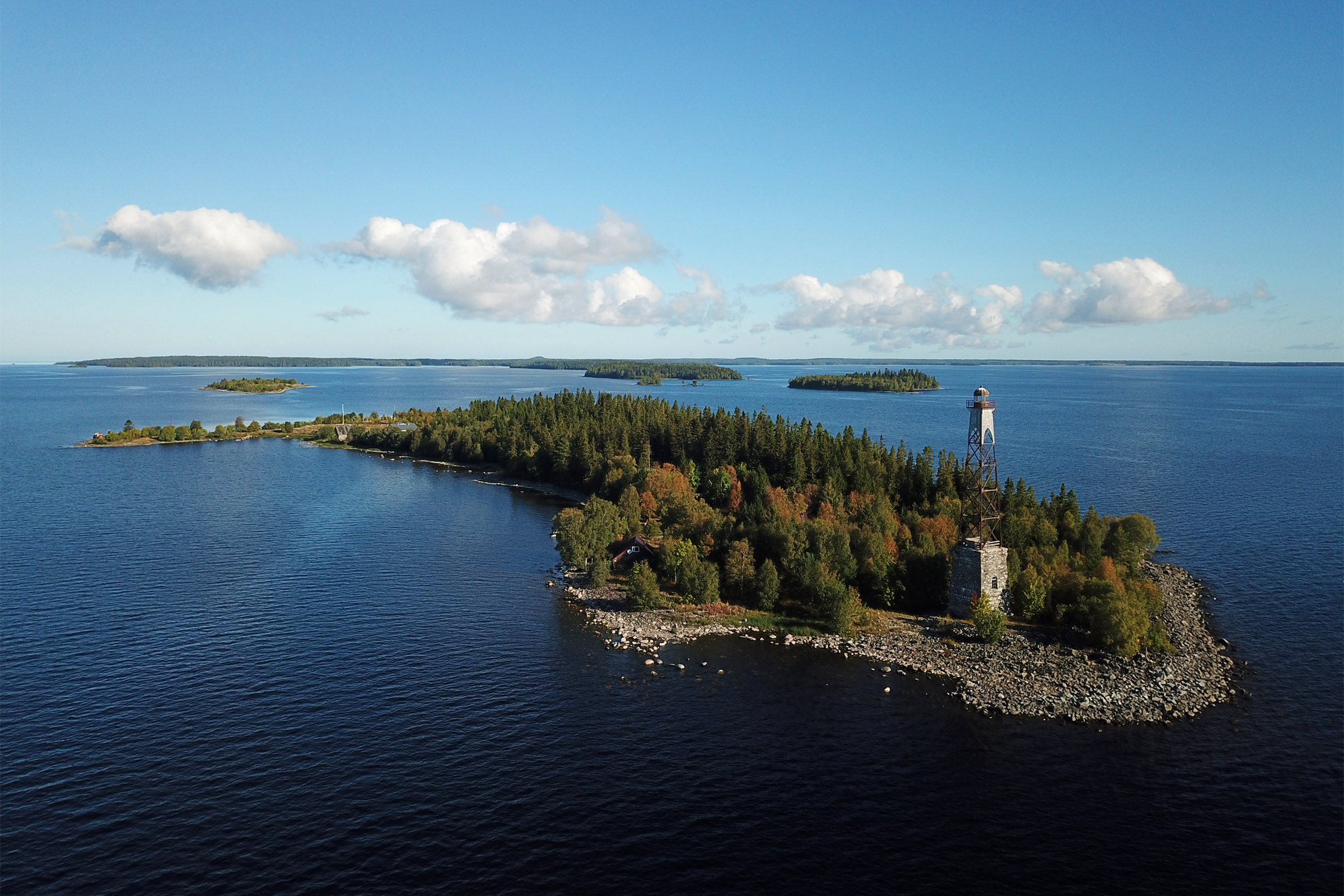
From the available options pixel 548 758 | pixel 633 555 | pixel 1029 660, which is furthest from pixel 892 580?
pixel 548 758

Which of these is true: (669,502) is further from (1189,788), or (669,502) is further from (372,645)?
(1189,788)

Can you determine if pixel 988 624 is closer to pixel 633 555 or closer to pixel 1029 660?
pixel 1029 660

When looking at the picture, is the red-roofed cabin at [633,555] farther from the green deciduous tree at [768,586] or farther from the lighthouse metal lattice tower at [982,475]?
the lighthouse metal lattice tower at [982,475]

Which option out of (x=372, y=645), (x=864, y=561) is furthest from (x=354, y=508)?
(x=864, y=561)

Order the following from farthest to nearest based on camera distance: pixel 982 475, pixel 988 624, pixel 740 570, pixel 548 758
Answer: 1. pixel 740 570
2. pixel 982 475
3. pixel 988 624
4. pixel 548 758

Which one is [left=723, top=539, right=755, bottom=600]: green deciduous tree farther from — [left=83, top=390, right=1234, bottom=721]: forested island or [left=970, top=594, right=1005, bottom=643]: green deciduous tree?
[left=970, top=594, right=1005, bottom=643]: green deciduous tree
